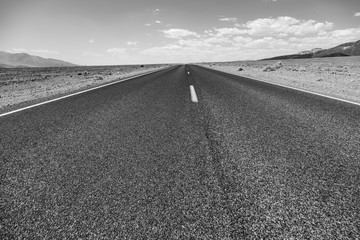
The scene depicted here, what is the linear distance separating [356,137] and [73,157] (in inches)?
149

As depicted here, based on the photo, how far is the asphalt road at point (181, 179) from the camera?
147 cm

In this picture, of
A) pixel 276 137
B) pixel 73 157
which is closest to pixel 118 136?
pixel 73 157

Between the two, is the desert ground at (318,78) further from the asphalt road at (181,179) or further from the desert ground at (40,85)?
the desert ground at (40,85)

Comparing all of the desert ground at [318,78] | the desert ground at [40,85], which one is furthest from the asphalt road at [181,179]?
the desert ground at [318,78]

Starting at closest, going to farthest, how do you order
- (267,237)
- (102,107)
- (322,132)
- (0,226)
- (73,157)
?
(267,237), (0,226), (73,157), (322,132), (102,107)

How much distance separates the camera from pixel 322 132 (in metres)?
3.47

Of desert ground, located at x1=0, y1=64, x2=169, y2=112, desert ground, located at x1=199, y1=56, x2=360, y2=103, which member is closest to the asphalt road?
desert ground, located at x1=0, y1=64, x2=169, y2=112

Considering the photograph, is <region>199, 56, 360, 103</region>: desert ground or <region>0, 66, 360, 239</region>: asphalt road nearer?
<region>0, 66, 360, 239</region>: asphalt road

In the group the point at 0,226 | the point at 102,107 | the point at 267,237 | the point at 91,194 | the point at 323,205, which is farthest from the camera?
the point at 102,107

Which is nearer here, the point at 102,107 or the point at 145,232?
the point at 145,232

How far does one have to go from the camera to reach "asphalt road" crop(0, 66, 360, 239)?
1.47 metres

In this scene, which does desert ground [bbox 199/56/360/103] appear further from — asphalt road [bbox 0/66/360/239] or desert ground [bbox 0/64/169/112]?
desert ground [bbox 0/64/169/112]

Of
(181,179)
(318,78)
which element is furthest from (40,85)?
(318,78)

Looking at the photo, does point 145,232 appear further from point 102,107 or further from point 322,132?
point 102,107
